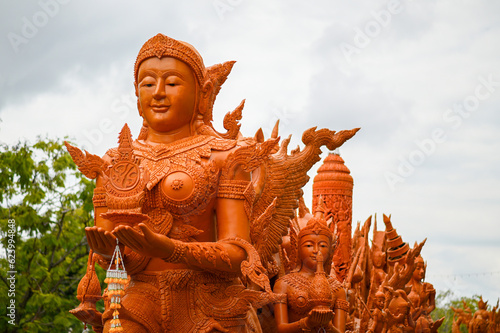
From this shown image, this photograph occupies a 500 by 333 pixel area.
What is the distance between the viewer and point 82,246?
1653 centimetres

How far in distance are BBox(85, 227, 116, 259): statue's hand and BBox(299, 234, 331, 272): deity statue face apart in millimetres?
2483

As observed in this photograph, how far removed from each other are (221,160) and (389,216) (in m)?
6.28

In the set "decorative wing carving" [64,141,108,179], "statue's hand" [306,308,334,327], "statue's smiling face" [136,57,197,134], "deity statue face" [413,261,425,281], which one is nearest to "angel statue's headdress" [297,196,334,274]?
"statue's hand" [306,308,334,327]

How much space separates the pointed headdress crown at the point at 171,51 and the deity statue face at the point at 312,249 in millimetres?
2090

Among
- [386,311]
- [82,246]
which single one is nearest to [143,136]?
[386,311]

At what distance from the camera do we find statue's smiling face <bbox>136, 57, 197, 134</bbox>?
5652 mm

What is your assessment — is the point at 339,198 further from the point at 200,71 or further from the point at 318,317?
the point at 200,71

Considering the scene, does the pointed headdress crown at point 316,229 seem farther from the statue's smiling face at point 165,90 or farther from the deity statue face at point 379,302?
the deity statue face at point 379,302

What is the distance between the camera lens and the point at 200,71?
5766mm

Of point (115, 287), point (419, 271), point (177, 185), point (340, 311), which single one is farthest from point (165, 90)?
point (419, 271)

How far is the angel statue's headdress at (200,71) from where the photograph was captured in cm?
567

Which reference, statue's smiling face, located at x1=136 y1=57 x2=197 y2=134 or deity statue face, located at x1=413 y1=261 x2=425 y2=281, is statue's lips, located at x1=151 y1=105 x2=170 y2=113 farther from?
deity statue face, located at x1=413 y1=261 x2=425 y2=281

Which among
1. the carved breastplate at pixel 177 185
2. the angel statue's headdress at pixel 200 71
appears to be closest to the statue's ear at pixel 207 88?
the angel statue's headdress at pixel 200 71

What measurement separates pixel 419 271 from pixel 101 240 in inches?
303
